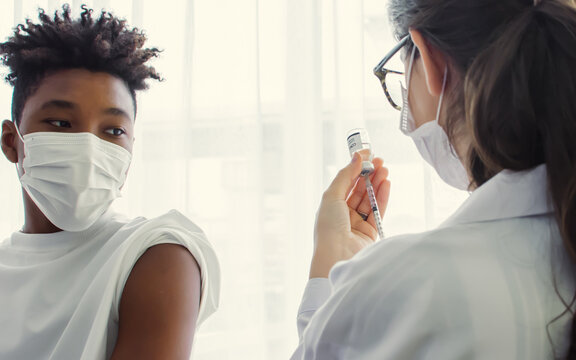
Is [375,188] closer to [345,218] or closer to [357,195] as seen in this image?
[357,195]

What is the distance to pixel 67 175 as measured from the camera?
1019 millimetres

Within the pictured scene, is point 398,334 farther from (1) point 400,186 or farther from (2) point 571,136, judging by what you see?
(1) point 400,186

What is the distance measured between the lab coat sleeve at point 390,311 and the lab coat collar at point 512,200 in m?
0.08

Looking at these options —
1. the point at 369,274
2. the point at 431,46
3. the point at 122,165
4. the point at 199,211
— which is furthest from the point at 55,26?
the point at 369,274

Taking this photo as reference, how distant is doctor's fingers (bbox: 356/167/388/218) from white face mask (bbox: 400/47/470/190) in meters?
0.22

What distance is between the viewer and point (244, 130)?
1.73 m

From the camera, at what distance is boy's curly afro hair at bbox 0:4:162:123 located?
109 centimetres

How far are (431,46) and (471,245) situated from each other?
0.34 metres

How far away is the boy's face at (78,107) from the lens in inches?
40.8

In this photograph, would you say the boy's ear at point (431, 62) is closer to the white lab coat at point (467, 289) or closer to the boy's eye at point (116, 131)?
the white lab coat at point (467, 289)

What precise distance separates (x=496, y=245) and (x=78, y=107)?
0.91 metres

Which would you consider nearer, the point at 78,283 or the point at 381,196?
the point at 78,283

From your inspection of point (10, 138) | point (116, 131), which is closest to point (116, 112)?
point (116, 131)

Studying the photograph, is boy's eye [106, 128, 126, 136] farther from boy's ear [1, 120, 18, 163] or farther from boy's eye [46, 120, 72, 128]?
boy's ear [1, 120, 18, 163]
